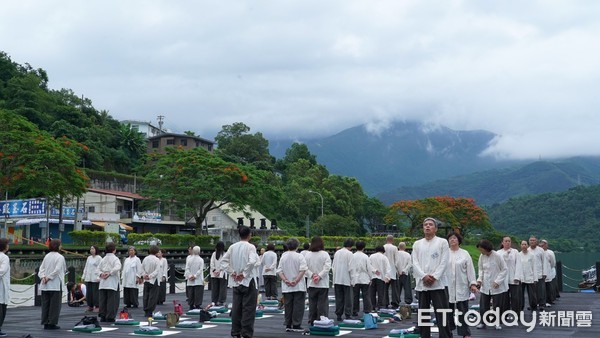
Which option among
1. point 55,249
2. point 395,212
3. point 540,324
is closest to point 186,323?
point 55,249

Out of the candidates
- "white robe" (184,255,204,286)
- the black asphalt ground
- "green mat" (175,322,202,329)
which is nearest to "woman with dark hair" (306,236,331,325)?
the black asphalt ground

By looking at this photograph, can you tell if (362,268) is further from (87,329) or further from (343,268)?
(87,329)

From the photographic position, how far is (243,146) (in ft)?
254

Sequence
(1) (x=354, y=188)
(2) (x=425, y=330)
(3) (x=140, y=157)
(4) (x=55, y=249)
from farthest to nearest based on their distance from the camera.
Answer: (1) (x=354, y=188)
(3) (x=140, y=157)
(4) (x=55, y=249)
(2) (x=425, y=330)

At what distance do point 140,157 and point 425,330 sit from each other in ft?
202

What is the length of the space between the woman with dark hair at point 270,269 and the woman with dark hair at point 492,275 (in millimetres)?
6399

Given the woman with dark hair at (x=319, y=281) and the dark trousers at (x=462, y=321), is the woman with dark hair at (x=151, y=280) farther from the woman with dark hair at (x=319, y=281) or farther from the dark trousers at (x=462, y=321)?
the dark trousers at (x=462, y=321)

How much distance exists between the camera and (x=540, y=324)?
1411 cm

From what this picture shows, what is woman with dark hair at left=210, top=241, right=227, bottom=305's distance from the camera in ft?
59.2

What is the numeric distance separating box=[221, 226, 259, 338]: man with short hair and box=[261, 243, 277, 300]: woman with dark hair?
6694 mm

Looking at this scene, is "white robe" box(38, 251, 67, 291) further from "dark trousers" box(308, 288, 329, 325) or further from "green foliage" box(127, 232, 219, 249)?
"green foliage" box(127, 232, 219, 249)

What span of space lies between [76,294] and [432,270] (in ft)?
44.3

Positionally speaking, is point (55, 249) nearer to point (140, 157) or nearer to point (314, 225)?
point (314, 225)

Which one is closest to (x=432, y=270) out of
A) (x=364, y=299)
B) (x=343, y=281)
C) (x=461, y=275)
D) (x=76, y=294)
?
(x=461, y=275)
